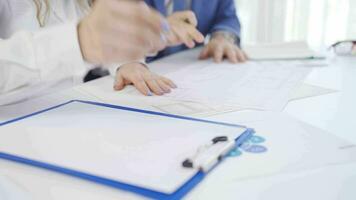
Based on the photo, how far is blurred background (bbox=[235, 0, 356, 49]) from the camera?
178cm

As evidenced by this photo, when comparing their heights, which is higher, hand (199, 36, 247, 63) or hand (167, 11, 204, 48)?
→ hand (167, 11, 204, 48)

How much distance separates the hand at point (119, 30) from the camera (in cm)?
46

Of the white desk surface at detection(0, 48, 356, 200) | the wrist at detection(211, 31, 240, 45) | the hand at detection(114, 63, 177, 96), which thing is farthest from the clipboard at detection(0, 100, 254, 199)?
the wrist at detection(211, 31, 240, 45)

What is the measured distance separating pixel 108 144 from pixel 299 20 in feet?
5.30

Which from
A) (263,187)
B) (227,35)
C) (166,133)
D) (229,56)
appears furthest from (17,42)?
(227,35)

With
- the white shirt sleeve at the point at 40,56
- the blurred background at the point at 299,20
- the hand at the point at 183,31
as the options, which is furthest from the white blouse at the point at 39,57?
the blurred background at the point at 299,20

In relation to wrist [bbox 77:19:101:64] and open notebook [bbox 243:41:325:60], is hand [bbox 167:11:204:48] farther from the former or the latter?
open notebook [bbox 243:41:325:60]

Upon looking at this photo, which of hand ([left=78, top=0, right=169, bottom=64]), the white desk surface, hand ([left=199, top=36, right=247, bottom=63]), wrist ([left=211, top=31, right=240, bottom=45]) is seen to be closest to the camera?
the white desk surface

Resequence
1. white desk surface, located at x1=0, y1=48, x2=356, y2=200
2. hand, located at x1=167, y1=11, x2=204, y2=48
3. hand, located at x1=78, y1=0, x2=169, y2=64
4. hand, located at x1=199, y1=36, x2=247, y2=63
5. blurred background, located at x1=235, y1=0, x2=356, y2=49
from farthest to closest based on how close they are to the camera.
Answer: blurred background, located at x1=235, y1=0, x2=356, y2=49 < hand, located at x1=199, y1=36, x2=247, y2=63 < hand, located at x1=167, y1=11, x2=204, y2=48 < hand, located at x1=78, y1=0, x2=169, y2=64 < white desk surface, located at x1=0, y1=48, x2=356, y2=200

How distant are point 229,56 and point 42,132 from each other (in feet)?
2.02

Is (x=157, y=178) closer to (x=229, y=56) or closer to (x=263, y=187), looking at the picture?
(x=263, y=187)

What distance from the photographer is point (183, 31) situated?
0.67 metres

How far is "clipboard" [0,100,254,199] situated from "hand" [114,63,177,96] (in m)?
0.13

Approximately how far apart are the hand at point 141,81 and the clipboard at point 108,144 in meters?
0.13
